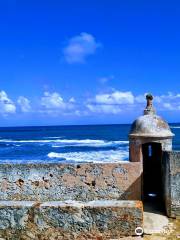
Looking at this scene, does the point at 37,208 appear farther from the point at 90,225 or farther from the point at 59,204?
the point at 90,225

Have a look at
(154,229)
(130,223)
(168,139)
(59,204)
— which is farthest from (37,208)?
(168,139)

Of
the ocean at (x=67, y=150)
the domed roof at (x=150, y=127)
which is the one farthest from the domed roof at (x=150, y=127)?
the ocean at (x=67, y=150)

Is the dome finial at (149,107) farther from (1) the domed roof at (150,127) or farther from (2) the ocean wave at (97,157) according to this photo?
(2) the ocean wave at (97,157)

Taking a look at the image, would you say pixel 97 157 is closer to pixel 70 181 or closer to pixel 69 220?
pixel 70 181

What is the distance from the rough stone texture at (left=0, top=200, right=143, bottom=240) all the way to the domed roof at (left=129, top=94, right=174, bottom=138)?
5149 millimetres

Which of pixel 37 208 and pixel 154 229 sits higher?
pixel 37 208

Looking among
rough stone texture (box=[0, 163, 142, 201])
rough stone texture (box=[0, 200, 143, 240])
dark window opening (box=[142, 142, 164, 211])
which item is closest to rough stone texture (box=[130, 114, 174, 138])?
dark window opening (box=[142, 142, 164, 211])

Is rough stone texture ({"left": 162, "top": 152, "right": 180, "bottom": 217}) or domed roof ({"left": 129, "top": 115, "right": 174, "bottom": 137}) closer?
Result: rough stone texture ({"left": 162, "top": 152, "right": 180, "bottom": 217})

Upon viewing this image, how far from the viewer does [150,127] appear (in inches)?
438

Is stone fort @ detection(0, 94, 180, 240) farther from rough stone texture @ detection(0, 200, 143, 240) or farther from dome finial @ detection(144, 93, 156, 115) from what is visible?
rough stone texture @ detection(0, 200, 143, 240)

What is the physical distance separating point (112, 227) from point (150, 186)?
21.2ft

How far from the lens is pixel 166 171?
33.8 feet

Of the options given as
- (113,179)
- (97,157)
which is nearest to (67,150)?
(97,157)

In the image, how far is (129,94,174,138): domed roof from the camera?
1102 cm
